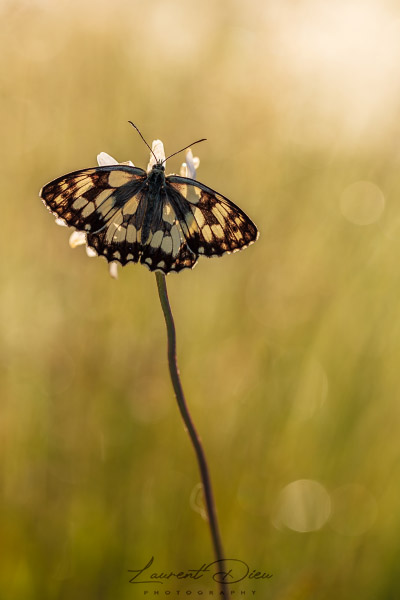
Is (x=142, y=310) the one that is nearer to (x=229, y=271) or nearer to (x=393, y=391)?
(x=229, y=271)

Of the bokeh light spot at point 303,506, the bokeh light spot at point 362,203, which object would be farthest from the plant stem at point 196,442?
the bokeh light spot at point 362,203

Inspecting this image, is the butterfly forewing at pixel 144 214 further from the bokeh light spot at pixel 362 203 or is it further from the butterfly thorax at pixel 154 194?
the bokeh light spot at pixel 362 203

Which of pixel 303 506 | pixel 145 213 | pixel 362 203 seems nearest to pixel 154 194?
pixel 145 213

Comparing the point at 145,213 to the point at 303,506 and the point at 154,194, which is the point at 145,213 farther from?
the point at 303,506

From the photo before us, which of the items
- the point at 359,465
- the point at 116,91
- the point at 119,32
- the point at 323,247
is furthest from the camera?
the point at 119,32

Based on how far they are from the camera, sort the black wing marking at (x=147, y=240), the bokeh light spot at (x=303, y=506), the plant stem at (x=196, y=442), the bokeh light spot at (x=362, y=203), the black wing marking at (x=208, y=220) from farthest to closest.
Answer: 1. the bokeh light spot at (x=362, y=203)
2. the bokeh light spot at (x=303, y=506)
3. the black wing marking at (x=208, y=220)
4. the black wing marking at (x=147, y=240)
5. the plant stem at (x=196, y=442)

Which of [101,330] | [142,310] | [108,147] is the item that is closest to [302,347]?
[142,310]
